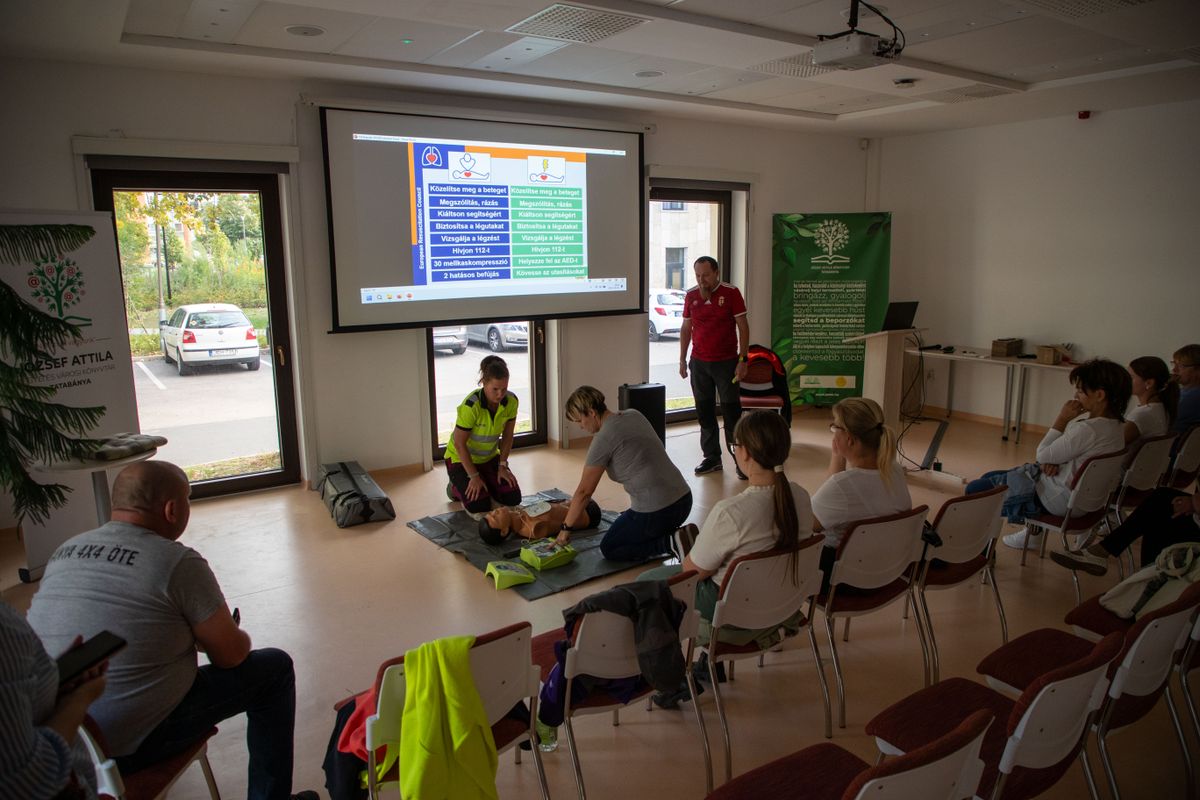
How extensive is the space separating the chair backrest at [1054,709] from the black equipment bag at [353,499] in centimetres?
408

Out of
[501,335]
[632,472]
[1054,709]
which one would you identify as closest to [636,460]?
[632,472]

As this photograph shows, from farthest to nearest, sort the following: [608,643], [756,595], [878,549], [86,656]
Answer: [878,549] → [756,595] → [608,643] → [86,656]

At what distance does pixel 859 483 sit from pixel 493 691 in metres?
A: 1.67

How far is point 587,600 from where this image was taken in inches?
91.4

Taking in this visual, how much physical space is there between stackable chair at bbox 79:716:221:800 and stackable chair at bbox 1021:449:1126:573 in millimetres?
3716

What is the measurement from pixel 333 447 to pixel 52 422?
2763 millimetres

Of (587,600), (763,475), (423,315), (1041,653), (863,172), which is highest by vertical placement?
(863,172)

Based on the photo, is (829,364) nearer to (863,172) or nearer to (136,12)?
(863,172)

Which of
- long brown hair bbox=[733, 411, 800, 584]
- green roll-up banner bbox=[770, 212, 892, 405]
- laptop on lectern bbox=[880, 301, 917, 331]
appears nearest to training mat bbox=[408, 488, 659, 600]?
long brown hair bbox=[733, 411, 800, 584]

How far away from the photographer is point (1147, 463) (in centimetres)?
403

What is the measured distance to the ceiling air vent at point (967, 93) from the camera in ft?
19.3

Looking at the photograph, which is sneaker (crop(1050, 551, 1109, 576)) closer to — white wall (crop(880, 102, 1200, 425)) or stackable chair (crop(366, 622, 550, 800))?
stackable chair (crop(366, 622, 550, 800))

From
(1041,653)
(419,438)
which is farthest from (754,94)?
(1041,653)

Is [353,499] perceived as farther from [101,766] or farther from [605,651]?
[101,766]
